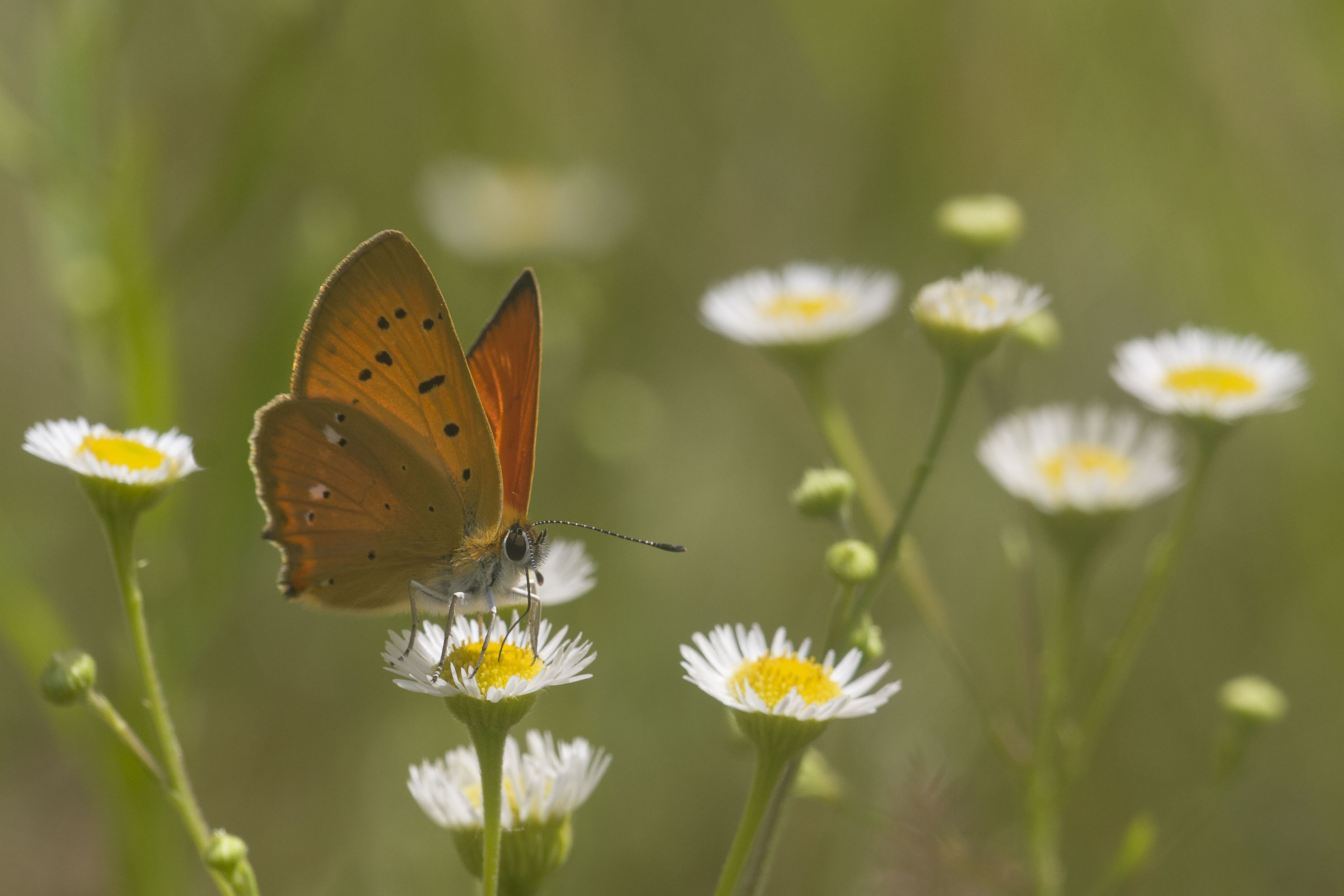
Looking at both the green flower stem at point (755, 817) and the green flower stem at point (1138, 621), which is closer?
the green flower stem at point (755, 817)

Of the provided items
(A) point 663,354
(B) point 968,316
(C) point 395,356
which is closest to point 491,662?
(C) point 395,356

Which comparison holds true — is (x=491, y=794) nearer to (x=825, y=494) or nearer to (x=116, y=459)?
(x=825, y=494)

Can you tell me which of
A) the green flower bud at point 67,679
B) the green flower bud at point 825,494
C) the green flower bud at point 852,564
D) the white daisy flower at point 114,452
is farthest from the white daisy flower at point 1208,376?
the green flower bud at point 67,679

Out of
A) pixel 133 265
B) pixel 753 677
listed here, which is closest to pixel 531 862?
pixel 753 677

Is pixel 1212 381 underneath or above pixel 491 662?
above

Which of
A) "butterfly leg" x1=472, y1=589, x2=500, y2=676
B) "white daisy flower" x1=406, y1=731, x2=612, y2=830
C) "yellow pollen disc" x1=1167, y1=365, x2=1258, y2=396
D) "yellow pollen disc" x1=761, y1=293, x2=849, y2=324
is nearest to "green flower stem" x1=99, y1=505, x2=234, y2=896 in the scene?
"white daisy flower" x1=406, y1=731, x2=612, y2=830

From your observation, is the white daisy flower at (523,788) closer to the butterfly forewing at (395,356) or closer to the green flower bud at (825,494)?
the green flower bud at (825,494)
